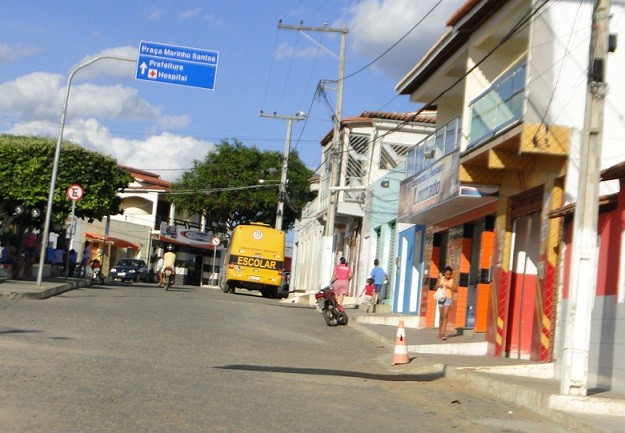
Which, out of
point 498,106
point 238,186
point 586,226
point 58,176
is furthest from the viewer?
point 238,186

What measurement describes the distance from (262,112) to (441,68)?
35.6m

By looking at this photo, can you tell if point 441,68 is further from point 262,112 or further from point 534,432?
point 262,112

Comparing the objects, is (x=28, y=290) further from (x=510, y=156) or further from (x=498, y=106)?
(x=498, y=106)

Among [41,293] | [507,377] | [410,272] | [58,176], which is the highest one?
[58,176]

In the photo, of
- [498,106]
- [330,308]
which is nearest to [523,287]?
[498,106]

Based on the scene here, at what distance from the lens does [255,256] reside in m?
46.6

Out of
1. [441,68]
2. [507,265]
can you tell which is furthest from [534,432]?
[441,68]

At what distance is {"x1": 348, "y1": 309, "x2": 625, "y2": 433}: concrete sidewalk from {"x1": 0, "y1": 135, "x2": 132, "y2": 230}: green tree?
1596 cm

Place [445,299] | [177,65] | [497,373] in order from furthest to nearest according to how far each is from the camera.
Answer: [177,65] < [445,299] < [497,373]

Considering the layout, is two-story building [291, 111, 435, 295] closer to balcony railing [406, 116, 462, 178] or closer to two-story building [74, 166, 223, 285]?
balcony railing [406, 116, 462, 178]

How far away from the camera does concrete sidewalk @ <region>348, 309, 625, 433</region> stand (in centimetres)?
1091

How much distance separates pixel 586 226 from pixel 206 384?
4649 mm

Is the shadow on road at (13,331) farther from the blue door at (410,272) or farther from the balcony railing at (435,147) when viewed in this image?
the blue door at (410,272)

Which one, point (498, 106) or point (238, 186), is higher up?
point (238, 186)
